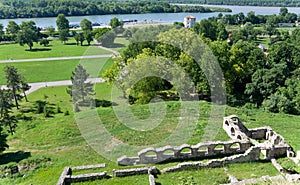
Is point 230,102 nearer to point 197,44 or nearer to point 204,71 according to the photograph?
point 204,71

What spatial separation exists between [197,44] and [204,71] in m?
4.29

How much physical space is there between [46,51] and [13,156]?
7166 centimetres

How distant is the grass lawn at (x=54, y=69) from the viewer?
61.4 m

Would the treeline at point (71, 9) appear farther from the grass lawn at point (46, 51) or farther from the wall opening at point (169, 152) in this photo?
the wall opening at point (169, 152)

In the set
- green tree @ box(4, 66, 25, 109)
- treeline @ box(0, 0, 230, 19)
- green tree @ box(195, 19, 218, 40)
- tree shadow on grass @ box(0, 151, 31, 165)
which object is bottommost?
tree shadow on grass @ box(0, 151, 31, 165)

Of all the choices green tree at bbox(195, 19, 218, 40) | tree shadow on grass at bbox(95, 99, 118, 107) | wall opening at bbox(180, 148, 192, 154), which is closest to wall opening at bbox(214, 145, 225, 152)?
wall opening at bbox(180, 148, 192, 154)

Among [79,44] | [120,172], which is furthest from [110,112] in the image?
[79,44]

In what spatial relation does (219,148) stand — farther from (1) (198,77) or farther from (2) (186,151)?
(1) (198,77)

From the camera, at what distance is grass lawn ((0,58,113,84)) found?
6141 cm

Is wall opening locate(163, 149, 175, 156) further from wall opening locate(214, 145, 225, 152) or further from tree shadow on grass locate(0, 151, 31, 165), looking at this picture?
tree shadow on grass locate(0, 151, 31, 165)

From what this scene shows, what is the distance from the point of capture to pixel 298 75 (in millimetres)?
49594

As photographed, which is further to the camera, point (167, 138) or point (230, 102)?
point (230, 102)

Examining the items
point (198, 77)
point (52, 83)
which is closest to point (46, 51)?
point (52, 83)

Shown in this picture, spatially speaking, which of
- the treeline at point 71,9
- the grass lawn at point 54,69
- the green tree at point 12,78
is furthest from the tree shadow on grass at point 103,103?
→ the treeline at point 71,9
